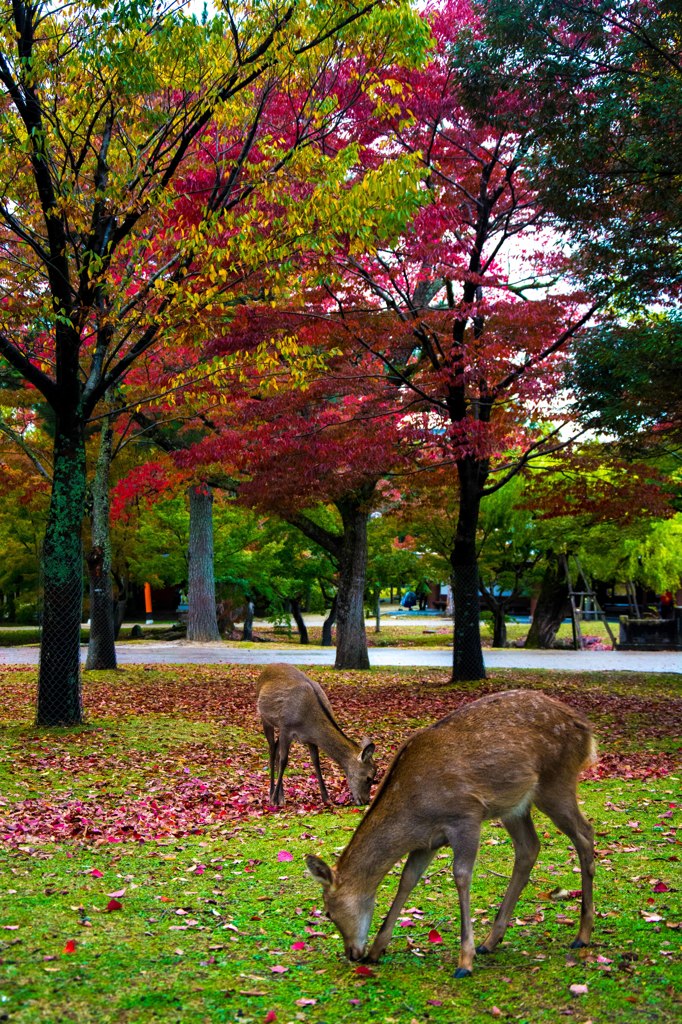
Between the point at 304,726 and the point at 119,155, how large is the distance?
25.8 feet

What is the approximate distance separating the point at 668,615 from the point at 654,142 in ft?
95.7

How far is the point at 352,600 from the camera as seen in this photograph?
71.4ft

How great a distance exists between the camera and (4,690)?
16.5m

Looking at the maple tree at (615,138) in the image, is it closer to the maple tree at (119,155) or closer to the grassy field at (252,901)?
the maple tree at (119,155)

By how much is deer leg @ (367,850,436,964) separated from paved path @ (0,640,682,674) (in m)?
17.5

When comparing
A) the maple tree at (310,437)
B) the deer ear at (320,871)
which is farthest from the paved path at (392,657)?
the deer ear at (320,871)

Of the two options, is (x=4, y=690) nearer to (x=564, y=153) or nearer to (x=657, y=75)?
(x=564, y=153)

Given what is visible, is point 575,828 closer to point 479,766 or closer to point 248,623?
point 479,766

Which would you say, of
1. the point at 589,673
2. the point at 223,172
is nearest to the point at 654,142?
the point at 223,172

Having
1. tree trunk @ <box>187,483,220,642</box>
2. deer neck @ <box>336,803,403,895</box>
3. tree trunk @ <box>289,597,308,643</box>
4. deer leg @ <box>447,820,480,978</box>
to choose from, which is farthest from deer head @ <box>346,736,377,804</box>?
tree trunk @ <box>289,597,308,643</box>

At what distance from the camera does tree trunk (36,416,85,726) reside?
12.0m

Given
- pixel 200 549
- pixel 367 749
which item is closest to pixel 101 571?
pixel 200 549

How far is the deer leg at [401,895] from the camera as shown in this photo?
4840 millimetres

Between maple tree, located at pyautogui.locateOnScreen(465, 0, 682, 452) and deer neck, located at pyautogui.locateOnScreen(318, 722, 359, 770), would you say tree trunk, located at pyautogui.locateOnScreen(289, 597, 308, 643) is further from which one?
deer neck, located at pyautogui.locateOnScreen(318, 722, 359, 770)
